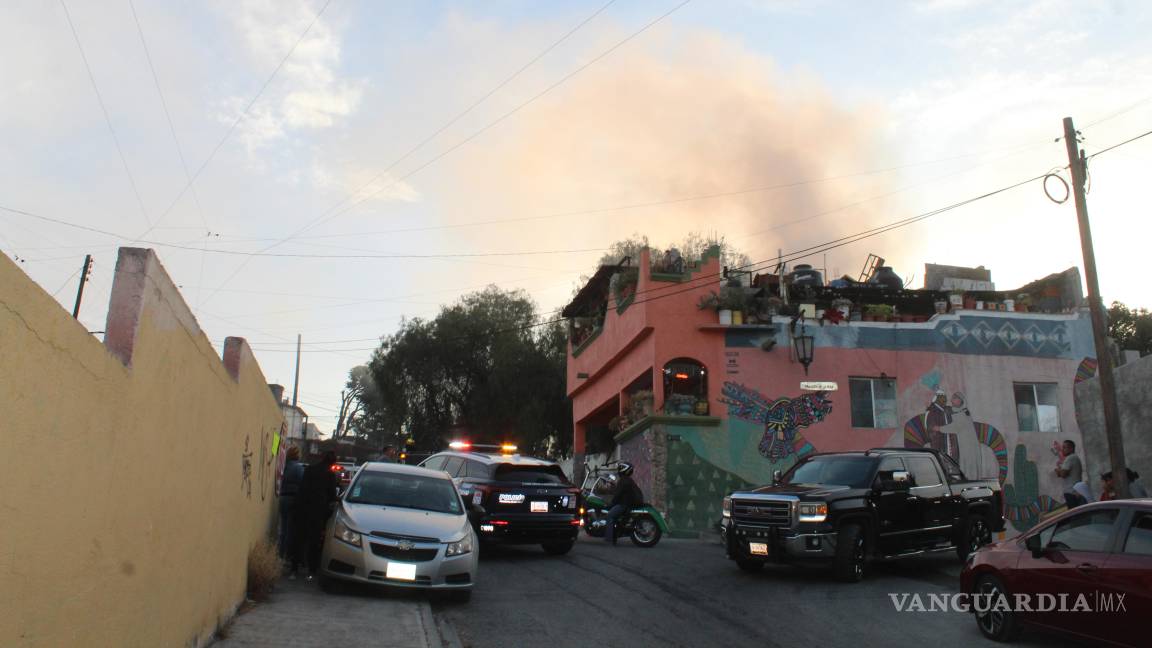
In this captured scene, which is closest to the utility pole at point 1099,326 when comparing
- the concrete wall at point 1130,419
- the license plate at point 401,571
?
the concrete wall at point 1130,419

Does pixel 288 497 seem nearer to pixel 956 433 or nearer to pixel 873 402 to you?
pixel 873 402

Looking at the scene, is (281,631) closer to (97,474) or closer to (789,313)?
(97,474)

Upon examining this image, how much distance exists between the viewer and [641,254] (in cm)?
2458

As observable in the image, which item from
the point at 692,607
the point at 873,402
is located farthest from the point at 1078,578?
the point at 873,402

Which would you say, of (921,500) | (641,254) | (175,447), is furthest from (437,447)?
(175,447)

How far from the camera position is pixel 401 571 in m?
10.4

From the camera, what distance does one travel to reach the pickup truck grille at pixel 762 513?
A: 12.5 meters

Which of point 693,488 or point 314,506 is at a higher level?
point 693,488

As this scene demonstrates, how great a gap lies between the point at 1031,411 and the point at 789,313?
7.39 metres

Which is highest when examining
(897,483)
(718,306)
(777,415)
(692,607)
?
(718,306)

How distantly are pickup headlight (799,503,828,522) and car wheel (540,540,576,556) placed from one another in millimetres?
4335

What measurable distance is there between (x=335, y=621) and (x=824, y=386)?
1681 centimetres

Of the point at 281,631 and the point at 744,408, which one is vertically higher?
the point at 744,408

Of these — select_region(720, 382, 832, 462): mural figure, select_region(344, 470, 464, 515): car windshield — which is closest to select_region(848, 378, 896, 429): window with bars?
select_region(720, 382, 832, 462): mural figure
